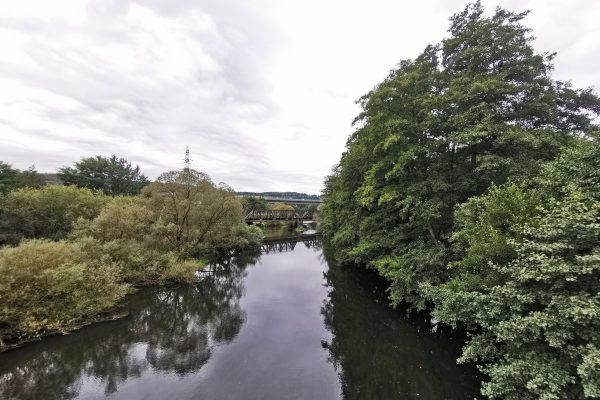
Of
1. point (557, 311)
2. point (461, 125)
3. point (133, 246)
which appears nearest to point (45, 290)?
point (133, 246)

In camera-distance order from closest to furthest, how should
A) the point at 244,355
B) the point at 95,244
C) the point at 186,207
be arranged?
the point at 244,355 < the point at 95,244 < the point at 186,207

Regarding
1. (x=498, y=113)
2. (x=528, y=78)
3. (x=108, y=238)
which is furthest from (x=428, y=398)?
(x=108, y=238)

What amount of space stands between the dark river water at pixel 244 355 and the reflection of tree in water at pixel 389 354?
44 millimetres

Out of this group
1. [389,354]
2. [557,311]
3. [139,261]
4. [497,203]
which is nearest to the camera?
[557,311]

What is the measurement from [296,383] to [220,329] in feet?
18.1

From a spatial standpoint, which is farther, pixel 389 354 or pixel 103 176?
pixel 103 176

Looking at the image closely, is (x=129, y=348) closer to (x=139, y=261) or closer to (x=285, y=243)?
(x=139, y=261)

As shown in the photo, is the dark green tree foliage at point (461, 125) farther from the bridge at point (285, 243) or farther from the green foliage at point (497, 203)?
the bridge at point (285, 243)

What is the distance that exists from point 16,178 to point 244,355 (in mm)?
33378

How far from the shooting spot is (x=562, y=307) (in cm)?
567

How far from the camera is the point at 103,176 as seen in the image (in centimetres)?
4041

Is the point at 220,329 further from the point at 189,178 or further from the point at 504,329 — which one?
the point at 189,178

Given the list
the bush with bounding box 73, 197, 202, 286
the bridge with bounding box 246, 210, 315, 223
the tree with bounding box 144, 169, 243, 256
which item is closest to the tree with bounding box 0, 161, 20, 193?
the tree with bounding box 144, 169, 243, 256

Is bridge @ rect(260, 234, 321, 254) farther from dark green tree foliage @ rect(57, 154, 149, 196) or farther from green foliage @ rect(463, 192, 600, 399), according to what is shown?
green foliage @ rect(463, 192, 600, 399)
